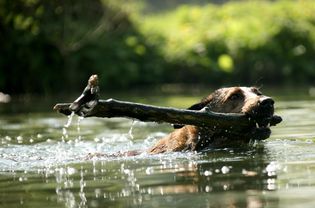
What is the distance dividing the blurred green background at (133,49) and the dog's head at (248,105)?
1682 cm

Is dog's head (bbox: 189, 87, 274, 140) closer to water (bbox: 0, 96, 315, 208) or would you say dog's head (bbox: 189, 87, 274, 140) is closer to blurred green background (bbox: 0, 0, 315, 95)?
water (bbox: 0, 96, 315, 208)

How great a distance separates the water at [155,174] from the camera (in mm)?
6594

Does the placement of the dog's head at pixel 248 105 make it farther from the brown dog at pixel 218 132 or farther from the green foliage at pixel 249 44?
the green foliage at pixel 249 44

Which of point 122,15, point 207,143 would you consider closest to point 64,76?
point 122,15

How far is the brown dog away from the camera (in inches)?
382

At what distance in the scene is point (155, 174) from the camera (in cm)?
832

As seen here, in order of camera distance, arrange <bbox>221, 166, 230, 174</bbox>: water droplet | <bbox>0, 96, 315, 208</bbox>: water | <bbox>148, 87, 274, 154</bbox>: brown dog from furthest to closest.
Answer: <bbox>148, 87, 274, 154</bbox>: brown dog → <bbox>221, 166, 230, 174</bbox>: water droplet → <bbox>0, 96, 315, 208</bbox>: water

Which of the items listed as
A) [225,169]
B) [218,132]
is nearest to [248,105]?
[218,132]

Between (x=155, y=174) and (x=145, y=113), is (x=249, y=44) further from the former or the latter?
(x=155, y=174)

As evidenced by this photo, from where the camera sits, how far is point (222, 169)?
8289 millimetres

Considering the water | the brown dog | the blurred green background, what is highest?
the blurred green background

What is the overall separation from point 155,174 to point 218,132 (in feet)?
6.13

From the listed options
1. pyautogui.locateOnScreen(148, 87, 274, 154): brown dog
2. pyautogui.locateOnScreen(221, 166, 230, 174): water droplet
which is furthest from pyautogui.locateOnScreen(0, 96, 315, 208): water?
pyautogui.locateOnScreen(148, 87, 274, 154): brown dog

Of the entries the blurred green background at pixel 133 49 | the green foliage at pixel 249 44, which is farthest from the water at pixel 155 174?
the green foliage at pixel 249 44
